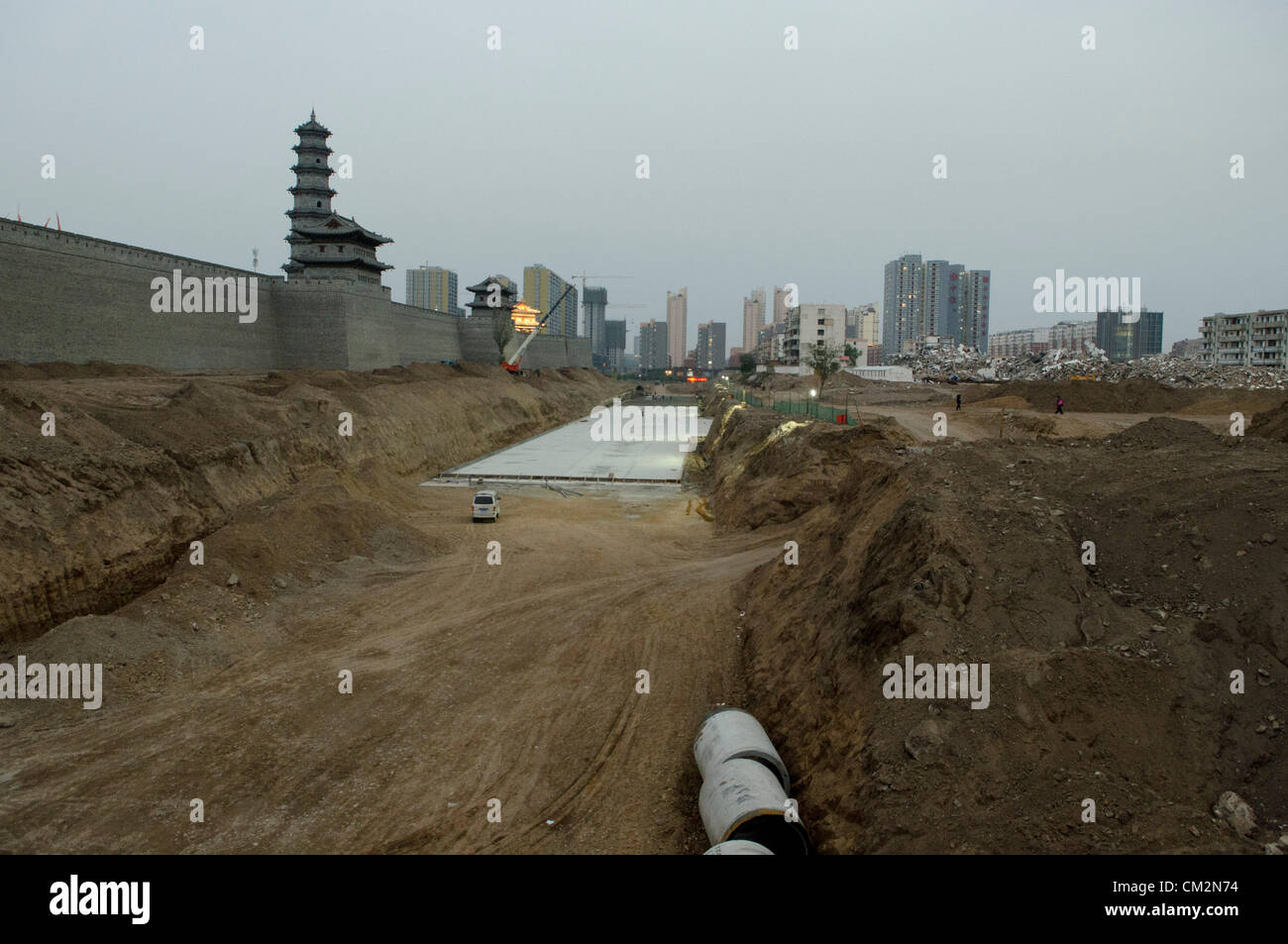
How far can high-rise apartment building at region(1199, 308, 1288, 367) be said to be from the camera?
81250mm

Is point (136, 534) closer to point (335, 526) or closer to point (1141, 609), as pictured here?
point (335, 526)

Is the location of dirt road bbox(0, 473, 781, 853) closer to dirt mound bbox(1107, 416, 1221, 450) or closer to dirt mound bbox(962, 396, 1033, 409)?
dirt mound bbox(1107, 416, 1221, 450)

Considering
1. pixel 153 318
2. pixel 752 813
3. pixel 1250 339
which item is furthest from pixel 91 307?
pixel 1250 339

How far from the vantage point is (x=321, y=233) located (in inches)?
2254

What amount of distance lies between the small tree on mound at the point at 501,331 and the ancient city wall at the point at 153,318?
17.3m

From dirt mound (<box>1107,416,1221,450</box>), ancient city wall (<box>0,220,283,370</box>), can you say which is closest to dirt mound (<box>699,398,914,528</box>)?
dirt mound (<box>1107,416,1221,450</box>)

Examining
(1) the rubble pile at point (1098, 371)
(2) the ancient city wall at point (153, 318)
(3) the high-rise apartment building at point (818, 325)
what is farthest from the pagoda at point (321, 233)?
(3) the high-rise apartment building at point (818, 325)

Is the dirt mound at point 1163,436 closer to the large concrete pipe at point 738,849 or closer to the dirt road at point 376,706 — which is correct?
the dirt road at point 376,706

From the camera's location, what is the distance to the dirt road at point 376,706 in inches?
343

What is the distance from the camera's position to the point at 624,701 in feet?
39.6

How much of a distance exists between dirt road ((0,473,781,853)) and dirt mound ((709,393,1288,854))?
7.31ft

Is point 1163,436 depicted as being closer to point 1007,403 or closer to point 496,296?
point 1007,403

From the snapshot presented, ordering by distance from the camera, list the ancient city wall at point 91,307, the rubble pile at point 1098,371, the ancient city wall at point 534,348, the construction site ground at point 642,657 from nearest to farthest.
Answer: the construction site ground at point 642,657
the ancient city wall at point 91,307
the rubble pile at point 1098,371
the ancient city wall at point 534,348
